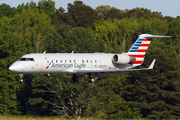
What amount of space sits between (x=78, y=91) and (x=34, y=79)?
8.73 metres

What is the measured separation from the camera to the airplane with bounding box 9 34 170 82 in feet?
118

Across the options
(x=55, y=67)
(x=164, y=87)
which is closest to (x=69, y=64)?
(x=55, y=67)

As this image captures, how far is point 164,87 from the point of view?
7331 centimetres

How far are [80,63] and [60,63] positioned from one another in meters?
2.39

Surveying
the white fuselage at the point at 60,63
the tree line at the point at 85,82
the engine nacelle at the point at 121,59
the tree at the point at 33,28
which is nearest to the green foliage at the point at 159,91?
the tree line at the point at 85,82

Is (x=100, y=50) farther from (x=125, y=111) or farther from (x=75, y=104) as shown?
(x=125, y=111)

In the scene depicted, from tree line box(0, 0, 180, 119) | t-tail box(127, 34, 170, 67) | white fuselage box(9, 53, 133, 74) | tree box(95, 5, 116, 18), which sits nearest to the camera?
white fuselage box(9, 53, 133, 74)

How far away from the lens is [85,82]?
210 feet

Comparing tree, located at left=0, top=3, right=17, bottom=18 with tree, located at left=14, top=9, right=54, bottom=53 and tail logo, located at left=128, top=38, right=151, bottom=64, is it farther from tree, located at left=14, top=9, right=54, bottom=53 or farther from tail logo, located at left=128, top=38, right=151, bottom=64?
tail logo, located at left=128, top=38, right=151, bottom=64

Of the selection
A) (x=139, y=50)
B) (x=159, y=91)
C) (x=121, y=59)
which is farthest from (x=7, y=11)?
(x=121, y=59)

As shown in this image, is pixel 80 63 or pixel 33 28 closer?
pixel 80 63

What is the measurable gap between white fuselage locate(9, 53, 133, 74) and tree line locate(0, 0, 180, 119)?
1937 cm

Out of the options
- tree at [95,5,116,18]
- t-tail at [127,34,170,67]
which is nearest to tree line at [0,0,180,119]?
t-tail at [127,34,170,67]

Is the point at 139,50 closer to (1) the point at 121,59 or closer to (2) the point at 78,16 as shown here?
(1) the point at 121,59
